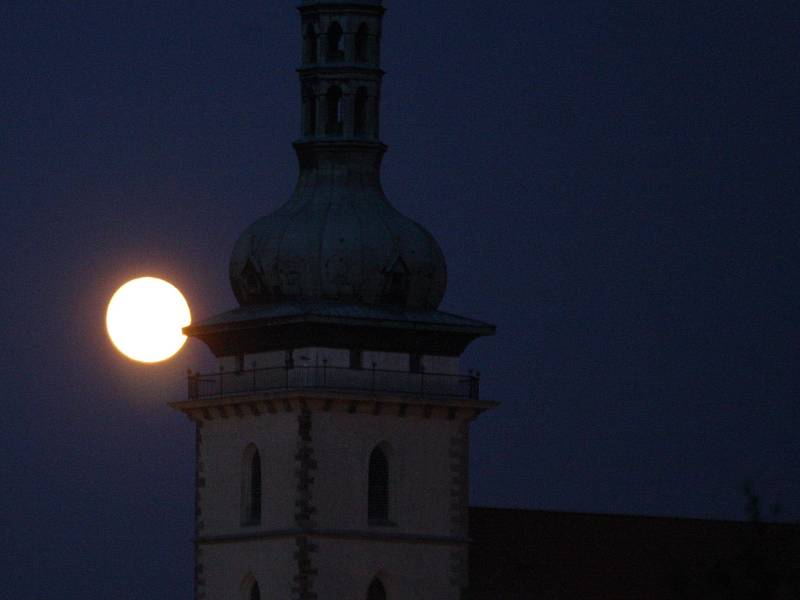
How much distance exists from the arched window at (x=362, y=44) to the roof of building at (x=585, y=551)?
11.9 metres

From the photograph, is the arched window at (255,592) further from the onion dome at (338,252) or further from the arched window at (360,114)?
the arched window at (360,114)

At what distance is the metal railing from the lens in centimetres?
10169

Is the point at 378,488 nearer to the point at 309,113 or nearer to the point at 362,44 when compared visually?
the point at 309,113

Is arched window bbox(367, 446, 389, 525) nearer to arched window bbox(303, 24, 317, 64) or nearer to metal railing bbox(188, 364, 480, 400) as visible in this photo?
metal railing bbox(188, 364, 480, 400)

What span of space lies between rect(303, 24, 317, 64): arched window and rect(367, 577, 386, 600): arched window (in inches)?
514

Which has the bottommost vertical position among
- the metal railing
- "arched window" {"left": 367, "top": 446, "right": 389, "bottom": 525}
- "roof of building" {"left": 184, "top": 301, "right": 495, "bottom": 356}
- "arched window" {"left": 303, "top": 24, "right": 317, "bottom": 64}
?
"arched window" {"left": 367, "top": 446, "right": 389, "bottom": 525}

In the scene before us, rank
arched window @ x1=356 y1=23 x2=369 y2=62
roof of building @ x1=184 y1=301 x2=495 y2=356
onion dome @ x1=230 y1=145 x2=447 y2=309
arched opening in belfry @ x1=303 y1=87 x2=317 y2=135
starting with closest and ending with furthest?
roof of building @ x1=184 y1=301 x2=495 y2=356
onion dome @ x1=230 y1=145 x2=447 y2=309
arched window @ x1=356 y1=23 x2=369 y2=62
arched opening in belfry @ x1=303 y1=87 x2=317 y2=135

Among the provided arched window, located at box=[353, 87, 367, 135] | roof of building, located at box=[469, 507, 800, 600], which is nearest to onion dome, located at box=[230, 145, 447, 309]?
arched window, located at box=[353, 87, 367, 135]

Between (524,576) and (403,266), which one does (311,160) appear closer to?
(403,266)

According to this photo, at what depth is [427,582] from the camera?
103 meters

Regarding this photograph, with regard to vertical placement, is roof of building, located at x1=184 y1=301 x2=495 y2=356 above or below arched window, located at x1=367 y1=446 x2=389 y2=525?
above

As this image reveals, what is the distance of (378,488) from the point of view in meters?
103

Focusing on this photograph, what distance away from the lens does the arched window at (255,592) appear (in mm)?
Answer: 102875

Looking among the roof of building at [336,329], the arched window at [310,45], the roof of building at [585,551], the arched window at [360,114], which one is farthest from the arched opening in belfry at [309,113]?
the roof of building at [585,551]
